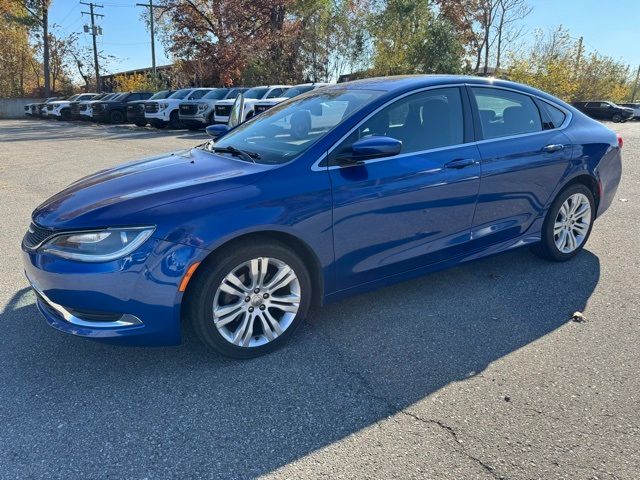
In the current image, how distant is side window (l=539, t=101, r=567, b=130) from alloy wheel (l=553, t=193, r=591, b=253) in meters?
0.67

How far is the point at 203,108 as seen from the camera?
2028 cm

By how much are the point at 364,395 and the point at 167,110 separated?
21593 millimetres

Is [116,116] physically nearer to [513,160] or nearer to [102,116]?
[102,116]

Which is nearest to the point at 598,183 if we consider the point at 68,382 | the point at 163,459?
the point at 163,459

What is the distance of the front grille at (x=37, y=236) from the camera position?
9.01 ft

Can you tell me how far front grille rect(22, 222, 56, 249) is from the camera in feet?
9.01

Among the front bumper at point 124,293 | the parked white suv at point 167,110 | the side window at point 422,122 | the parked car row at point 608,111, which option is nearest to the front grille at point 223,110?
the parked white suv at point 167,110

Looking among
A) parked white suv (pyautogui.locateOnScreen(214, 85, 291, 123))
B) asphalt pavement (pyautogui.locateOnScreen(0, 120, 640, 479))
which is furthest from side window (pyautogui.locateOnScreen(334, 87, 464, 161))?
parked white suv (pyautogui.locateOnScreen(214, 85, 291, 123))

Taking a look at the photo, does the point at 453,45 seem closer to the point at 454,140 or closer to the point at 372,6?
the point at 372,6

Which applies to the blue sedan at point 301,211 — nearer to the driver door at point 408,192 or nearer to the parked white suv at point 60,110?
the driver door at point 408,192

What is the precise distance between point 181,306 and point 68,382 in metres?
0.78

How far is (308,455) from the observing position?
2.24 meters

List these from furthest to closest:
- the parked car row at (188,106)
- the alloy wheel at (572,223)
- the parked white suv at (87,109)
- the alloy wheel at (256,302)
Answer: the parked white suv at (87,109) → the parked car row at (188,106) → the alloy wheel at (572,223) → the alloy wheel at (256,302)

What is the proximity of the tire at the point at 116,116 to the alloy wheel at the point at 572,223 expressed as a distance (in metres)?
27.0
